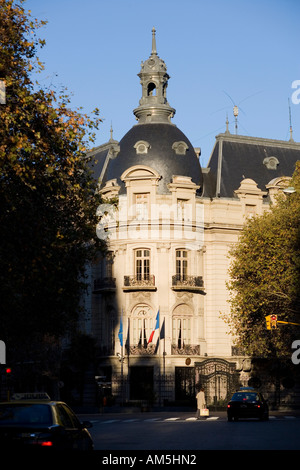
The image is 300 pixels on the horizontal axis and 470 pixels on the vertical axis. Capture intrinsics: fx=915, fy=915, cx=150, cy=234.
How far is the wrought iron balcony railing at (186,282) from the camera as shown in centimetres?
6900

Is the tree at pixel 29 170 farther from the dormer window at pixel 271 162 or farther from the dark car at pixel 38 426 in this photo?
the dormer window at pixel 271 162

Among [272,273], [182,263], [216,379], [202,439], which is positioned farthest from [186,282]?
[202,439]

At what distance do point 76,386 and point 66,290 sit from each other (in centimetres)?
4165

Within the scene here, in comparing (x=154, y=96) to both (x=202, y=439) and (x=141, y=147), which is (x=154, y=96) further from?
(x=202, y=439)

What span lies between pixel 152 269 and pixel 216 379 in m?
9.60

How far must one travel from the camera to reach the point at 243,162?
249 ft

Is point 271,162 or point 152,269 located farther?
point 271,162

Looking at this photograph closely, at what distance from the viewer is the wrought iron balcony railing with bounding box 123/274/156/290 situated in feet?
226

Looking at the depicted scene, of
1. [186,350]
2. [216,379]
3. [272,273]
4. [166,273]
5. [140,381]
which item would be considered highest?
[166,273]

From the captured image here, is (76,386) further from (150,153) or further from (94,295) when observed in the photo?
(150,153)

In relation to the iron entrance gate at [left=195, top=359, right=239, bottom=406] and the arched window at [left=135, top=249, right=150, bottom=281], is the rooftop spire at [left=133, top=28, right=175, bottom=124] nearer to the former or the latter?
the arched window at [left=135, top=249, right=150, bottom=281]

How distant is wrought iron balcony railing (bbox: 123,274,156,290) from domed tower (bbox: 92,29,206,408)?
0.08 m

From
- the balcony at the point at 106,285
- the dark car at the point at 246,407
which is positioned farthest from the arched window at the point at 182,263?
the dark car at the point at 246,407

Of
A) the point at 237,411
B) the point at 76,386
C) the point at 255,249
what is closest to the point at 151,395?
the point at 76,386
